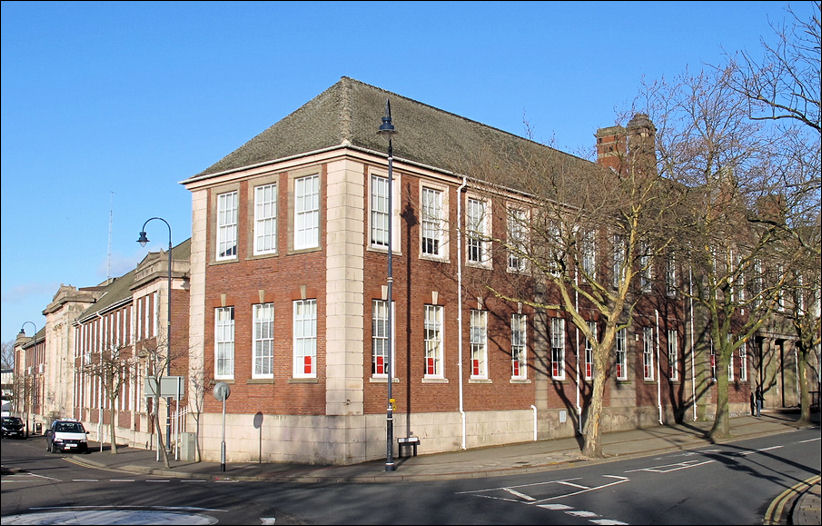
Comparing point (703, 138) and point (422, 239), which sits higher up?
point (703, 138)

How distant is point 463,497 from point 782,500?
672cm

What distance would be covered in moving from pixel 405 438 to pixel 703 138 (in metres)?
14.6

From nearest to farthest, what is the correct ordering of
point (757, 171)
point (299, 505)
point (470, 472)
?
point (299, 505)
point (470, 472)
point (757, 171)

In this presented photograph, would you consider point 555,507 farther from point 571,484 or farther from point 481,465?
point 481,465

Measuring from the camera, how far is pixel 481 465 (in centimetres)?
2573

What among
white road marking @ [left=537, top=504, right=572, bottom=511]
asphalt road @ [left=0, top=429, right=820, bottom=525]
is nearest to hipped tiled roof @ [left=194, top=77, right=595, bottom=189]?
asphalt road @ [left=0, top=429, right=820, bottom=525]

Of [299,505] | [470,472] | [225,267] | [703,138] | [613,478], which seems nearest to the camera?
[299,505]

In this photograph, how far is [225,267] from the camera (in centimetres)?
3212

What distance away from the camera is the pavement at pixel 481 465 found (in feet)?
67.0

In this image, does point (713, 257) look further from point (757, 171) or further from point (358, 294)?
point (358, 294)

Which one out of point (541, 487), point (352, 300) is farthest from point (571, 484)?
point (352, 300)

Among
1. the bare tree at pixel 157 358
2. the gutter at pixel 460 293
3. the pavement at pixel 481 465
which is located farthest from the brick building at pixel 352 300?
the bare tree at pixel 157 358

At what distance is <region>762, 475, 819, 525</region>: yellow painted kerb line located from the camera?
631 inches

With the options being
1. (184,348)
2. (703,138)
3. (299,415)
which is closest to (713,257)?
(703,138)
